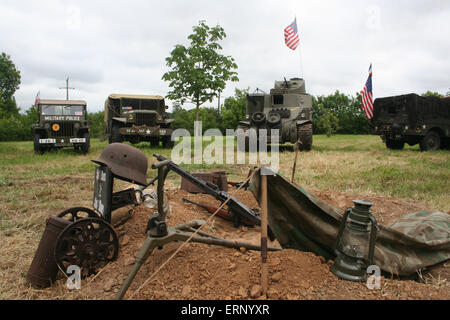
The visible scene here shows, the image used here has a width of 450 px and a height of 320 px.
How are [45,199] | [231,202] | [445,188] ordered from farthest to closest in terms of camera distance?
[445,188] → [45,199] → [231,202]

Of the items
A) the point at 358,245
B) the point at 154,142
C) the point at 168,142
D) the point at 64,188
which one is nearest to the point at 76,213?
the point at 358,245

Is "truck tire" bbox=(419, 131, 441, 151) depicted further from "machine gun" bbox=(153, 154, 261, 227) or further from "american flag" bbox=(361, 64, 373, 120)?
"machine gun" bbox=(153, 154, 261, 227)

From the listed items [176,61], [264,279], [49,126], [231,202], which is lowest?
[264,279]

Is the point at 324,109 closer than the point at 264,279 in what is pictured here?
No

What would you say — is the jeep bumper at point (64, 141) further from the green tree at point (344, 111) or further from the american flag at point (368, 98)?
the green tree at point (344, 111)

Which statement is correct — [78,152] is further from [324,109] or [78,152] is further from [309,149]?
[324,109]

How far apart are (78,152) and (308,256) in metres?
12.4

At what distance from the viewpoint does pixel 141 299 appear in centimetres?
222

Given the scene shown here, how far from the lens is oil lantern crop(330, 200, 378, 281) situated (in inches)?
90.3

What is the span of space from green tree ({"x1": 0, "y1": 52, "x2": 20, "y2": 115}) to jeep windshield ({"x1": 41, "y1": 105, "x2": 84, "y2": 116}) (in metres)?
35.1

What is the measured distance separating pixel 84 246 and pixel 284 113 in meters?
11.8

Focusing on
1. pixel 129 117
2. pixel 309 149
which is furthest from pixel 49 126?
pixel 309 149

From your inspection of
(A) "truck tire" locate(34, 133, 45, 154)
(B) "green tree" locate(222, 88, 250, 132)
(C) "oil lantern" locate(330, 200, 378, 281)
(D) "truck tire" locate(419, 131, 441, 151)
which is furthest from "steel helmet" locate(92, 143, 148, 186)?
(B) "green tree" locate(222, 88, 250, 132)
